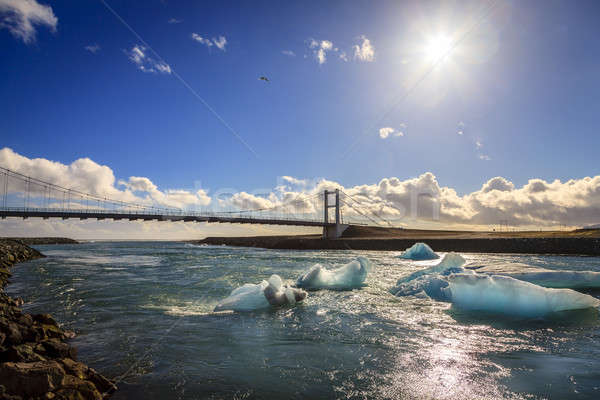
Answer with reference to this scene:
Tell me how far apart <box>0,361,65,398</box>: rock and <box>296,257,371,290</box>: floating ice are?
7287mm

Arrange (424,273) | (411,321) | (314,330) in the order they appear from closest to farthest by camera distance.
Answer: (314,330) < (411,321) < (424,273)

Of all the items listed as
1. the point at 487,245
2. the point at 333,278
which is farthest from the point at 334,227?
the point at 333,278

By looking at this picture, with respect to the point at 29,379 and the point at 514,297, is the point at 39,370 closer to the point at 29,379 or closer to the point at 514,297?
the point at 29,379

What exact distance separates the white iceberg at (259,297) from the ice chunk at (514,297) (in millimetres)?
3631

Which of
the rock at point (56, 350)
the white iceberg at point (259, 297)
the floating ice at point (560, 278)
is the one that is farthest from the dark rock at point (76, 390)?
the floating ice at point (560, 278)

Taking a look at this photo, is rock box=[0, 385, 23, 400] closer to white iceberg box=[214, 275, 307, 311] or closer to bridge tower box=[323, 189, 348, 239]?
white iceberg box=[214, 275, 307, 311]

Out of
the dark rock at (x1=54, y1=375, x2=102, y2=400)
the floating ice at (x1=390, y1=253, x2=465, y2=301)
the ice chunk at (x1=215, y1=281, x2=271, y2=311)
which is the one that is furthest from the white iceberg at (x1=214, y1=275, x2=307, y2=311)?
the dark rock at (x1=54, y1=375, x2=102, y2=400)

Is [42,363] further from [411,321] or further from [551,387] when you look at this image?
[411,321]

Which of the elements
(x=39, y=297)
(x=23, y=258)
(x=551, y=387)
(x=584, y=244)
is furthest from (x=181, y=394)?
(x=584, y=244)

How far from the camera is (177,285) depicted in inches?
417

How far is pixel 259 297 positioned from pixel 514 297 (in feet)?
16.5

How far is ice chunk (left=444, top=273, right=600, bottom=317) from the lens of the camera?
20.4ft

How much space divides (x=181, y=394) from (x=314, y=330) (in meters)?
2.60

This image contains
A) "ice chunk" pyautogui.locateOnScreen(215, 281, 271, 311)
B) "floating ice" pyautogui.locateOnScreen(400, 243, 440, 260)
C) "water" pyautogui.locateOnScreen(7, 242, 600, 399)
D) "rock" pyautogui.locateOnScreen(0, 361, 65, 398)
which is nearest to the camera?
"rock" pyautogui.locateOnScreen(0, 361, 65, 398)
